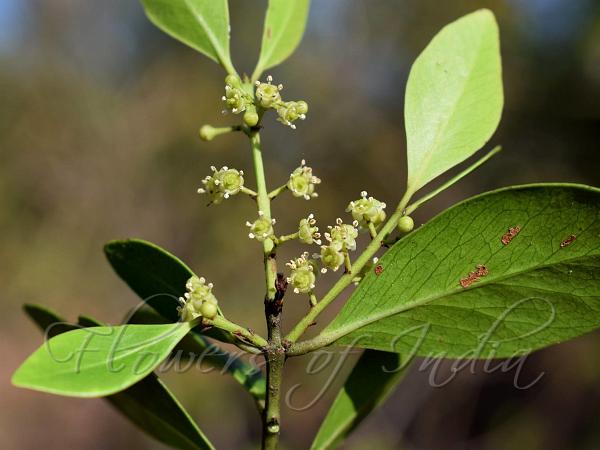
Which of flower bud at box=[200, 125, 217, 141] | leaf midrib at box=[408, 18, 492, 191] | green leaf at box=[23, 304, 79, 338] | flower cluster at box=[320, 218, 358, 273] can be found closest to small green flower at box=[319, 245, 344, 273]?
flower cluster at box=[320, 218, 358, 273]

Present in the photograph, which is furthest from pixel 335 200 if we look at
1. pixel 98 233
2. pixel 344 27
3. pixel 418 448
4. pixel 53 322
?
pixel 53 322

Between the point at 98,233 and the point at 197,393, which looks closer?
the point at 197,393

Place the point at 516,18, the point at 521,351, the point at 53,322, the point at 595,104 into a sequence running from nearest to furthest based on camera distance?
the point at 521,351 < the point at 53,322 < the point at 595,104 < the point at 516,18

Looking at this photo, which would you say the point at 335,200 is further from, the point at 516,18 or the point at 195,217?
the point at 516,18

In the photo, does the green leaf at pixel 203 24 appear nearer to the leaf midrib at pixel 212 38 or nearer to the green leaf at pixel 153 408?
the leaf midrib at pixel 212 38

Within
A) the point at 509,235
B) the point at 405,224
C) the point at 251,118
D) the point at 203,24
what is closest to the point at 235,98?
the point at 251,118

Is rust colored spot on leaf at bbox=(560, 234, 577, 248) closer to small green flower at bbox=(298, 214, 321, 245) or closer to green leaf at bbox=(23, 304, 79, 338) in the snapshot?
small green flower at bbox=(298, 214, 321, 245)

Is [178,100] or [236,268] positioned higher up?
[178,100]
